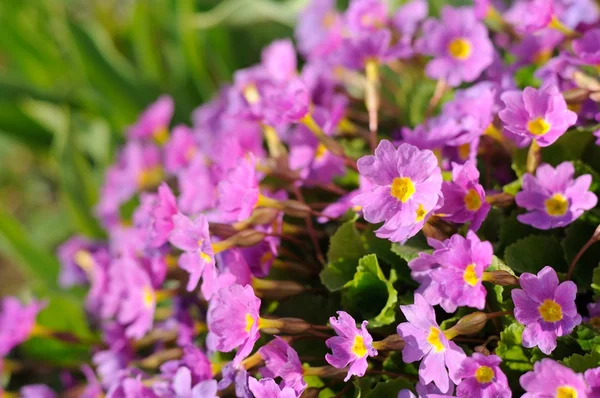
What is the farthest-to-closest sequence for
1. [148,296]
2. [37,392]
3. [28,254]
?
[28,254]
[37,392]
[148,296]

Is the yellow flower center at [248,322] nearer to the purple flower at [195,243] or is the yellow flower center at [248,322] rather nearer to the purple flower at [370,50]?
the purple flower at [195,243]

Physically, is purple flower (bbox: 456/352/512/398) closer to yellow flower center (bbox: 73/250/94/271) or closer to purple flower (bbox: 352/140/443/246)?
purple flower (bbox: 352/140/443/246)

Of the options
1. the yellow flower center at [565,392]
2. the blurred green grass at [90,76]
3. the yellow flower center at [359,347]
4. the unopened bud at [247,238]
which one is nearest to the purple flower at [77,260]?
the blurred green grass at [90,76]

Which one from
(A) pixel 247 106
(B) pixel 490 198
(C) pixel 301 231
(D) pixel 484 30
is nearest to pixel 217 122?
(A) pixel 247 106

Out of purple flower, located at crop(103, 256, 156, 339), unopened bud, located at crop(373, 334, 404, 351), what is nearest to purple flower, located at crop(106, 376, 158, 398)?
purple flower, located at crop(103, 256, 156, 339)

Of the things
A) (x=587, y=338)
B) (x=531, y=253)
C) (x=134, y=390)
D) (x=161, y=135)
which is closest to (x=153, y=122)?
(x=161, y=135)

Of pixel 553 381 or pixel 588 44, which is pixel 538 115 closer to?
pixel 588 44
